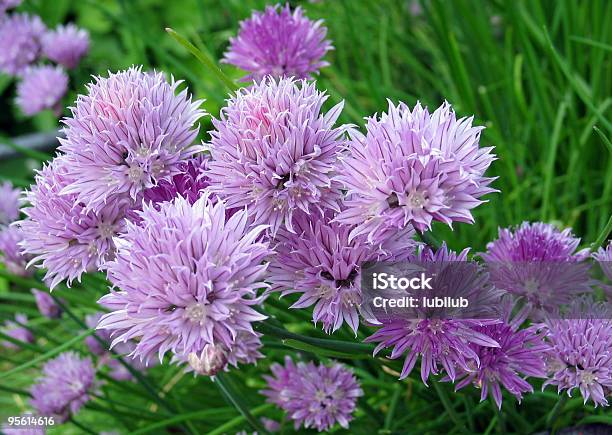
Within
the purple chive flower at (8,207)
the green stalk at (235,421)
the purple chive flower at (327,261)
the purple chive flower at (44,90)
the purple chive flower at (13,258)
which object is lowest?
the green stalk at (235,421)

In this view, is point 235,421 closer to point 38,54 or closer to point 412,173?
point 412,173

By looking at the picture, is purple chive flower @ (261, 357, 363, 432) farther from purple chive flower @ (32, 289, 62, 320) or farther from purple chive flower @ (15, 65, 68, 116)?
purple chive flower @ (15, 65, 68, 116)

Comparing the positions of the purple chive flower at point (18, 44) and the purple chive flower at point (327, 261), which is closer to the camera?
the purple chive flower at point (327, 261)

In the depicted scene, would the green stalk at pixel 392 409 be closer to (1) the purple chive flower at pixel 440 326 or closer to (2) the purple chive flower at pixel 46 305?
(1) the purple chive flower at pixel 440 326

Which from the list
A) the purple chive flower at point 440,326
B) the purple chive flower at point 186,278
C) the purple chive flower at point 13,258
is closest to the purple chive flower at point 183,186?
the purple chive flower at point 186,278

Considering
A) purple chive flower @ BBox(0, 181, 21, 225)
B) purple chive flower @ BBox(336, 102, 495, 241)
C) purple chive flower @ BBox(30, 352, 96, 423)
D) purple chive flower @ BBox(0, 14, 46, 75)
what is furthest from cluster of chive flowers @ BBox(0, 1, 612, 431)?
purple chive flower @ BBox(0, 14, 46, 75)

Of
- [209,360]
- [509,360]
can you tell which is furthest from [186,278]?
[509,360]
